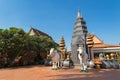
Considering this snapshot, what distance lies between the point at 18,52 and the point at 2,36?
8.72 feet

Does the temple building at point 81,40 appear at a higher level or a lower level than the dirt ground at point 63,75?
higher

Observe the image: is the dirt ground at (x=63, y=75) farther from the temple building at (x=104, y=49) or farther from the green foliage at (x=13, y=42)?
the temple building at (x=104, y=49)

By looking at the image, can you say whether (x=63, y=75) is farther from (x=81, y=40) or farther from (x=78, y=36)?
(x=78, y=36)

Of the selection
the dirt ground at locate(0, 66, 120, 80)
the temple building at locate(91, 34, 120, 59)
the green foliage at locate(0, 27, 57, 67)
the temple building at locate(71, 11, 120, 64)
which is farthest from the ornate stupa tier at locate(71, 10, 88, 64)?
the temple building at locate(91, 34, 120, 59)

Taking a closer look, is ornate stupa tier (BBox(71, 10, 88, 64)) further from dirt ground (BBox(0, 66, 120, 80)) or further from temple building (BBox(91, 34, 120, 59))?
temple building (BBox(91, 34, 120, 59))

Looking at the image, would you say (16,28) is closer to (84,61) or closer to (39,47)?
(39,47)

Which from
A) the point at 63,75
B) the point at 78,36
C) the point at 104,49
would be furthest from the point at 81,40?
the point at 104,49

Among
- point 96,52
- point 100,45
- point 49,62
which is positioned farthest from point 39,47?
point 100,45

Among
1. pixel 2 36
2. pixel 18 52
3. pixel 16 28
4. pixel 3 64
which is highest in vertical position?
pixel 16 28

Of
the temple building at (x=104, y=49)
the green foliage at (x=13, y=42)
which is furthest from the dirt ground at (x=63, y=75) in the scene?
the temple building at (x=104, y=49)

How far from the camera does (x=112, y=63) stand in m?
13.3

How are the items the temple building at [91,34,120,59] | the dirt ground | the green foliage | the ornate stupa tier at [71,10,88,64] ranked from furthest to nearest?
the temple building at [91,34,120,59], the ornate stupa tier at [71,10,88,64], the green foliage, the dirt ground

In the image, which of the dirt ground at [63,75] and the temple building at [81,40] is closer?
the dirt ground at [63,75]

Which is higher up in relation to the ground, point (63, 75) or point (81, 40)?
point (81, 40)
